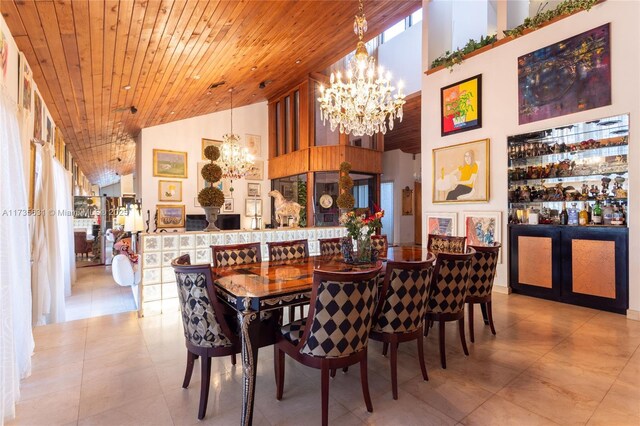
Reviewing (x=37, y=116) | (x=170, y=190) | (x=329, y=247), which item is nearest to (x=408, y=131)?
(x=329, y=247)

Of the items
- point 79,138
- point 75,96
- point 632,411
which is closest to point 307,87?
point 75,96

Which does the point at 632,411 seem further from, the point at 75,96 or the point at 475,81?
the point at 75,96

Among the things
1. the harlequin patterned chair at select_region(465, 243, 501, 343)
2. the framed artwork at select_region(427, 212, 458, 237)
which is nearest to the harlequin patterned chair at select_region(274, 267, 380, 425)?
the harlequin patterned chair at select_region(465, 243, 501, 343)

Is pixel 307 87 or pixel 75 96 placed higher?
pixel 307 87

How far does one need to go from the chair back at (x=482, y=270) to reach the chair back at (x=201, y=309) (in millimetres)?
2354

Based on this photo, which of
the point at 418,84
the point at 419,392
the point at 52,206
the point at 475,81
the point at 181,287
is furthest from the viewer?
the point at 418,84

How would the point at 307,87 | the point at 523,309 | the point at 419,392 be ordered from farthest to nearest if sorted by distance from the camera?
the point at 307,87
the point at 523,309
the point at 419,392

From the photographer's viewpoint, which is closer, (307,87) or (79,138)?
(79,138)

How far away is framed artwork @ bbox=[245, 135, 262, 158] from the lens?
8695 millimetres

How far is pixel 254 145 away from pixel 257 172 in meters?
0.77

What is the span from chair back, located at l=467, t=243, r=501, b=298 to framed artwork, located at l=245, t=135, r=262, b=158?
6.96m

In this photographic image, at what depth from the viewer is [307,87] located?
770 centimetres

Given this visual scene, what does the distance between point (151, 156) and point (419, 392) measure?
24.6 ft

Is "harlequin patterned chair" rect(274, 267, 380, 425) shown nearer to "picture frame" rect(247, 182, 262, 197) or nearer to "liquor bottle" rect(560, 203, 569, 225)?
"liquor bottle" rect(560, 203, 569, 225)
